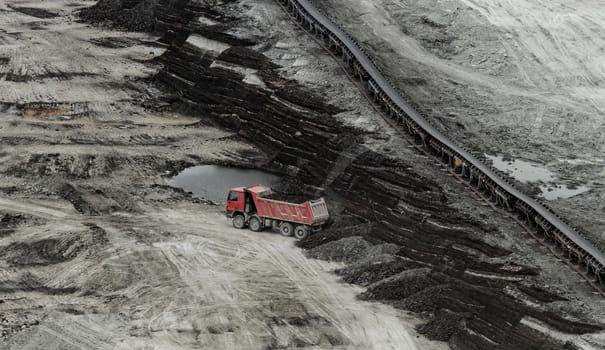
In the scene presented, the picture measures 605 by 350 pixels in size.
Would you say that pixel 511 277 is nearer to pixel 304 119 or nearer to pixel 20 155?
pixel 304 119

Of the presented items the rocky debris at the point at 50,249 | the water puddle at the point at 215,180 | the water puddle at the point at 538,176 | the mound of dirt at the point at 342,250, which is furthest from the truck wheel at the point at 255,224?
the water puddle at the point at 538,176

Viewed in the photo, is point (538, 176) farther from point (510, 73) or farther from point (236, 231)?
point (236, 231)

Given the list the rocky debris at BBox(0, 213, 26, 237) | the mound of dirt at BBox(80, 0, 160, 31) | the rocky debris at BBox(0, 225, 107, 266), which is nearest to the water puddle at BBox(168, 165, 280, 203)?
the rocky debris at BBox(0, 225, 107, 266)

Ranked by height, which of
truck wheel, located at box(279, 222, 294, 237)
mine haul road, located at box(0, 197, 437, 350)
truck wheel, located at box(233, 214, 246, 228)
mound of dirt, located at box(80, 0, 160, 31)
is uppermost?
mound of dirt, located at box(80, 0, 160, 31)

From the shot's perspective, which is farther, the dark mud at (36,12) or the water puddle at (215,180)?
the dark mud at (36,12)

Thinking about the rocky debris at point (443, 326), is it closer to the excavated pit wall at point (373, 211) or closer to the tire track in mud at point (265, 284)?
the excavated pit wall at point (373, 211)

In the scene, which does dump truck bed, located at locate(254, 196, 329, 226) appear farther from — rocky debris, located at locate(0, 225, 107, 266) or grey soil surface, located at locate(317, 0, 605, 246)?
grey soil surface, located at locate(317, 0, 605, 246)

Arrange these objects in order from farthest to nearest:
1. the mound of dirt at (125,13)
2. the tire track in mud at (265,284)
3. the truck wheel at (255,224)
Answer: the mound of dirt at (125,13)
the truck wheel at (255,224)
the tire track in mud at (265,284)
